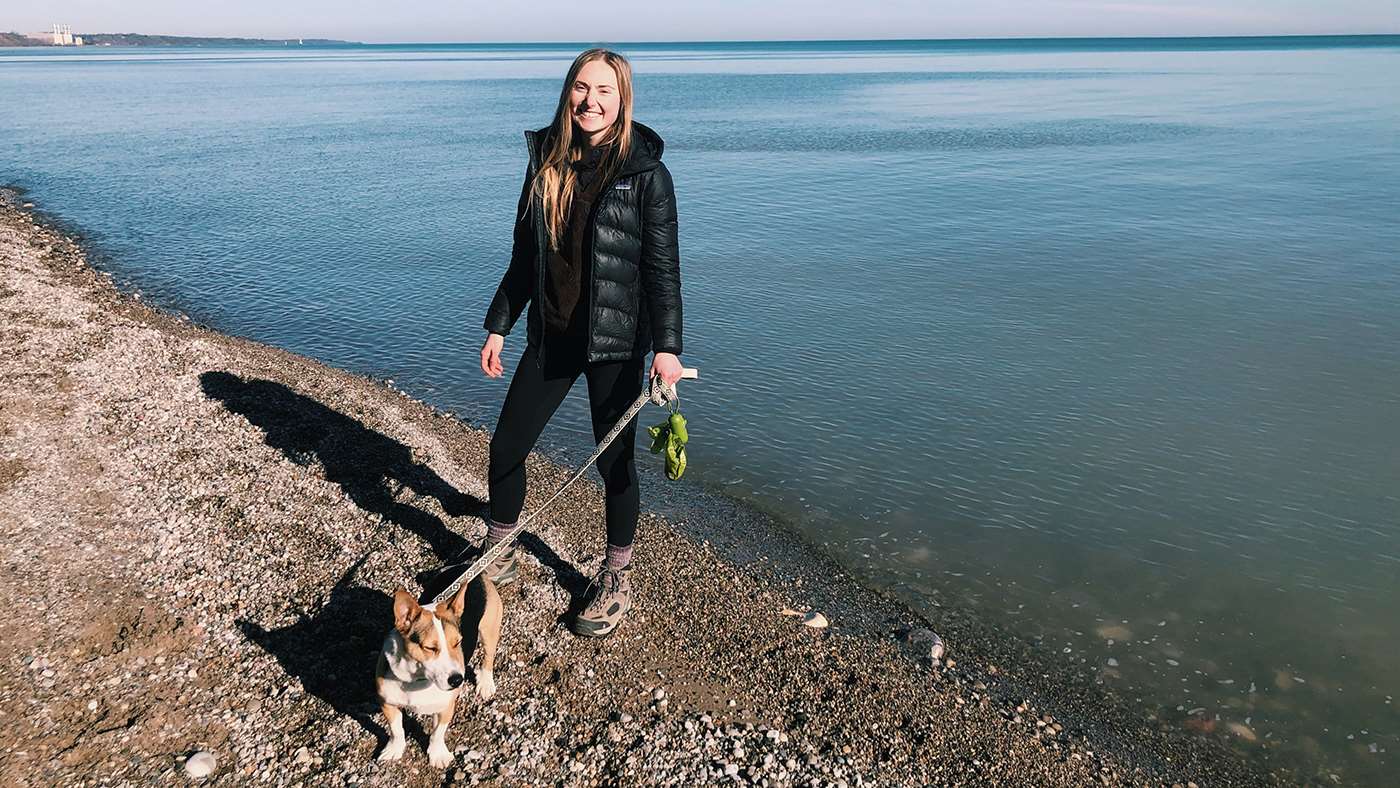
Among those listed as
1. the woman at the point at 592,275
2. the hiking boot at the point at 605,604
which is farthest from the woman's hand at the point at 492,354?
the hiking boot at the point at 605,604

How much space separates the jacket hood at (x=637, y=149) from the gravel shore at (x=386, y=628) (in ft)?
9.65

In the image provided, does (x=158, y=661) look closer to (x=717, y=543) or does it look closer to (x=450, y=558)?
(x=450, y=558)

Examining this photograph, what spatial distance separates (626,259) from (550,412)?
3.48ft

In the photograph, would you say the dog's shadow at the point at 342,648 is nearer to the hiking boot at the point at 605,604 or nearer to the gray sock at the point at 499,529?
the gray sock at the point at 499,529

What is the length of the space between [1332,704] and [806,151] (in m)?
27.8

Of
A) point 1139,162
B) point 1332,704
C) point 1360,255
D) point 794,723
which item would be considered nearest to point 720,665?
point 794,723

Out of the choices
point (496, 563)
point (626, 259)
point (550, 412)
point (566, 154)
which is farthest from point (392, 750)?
point (566, 154)

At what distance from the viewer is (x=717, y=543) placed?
25.0 ft

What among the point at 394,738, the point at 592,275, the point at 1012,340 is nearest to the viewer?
the point at 394,738

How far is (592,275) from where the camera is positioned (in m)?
4.59

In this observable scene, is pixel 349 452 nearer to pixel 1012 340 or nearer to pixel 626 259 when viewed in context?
pixel 626 259

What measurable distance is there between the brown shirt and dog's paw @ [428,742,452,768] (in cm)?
222

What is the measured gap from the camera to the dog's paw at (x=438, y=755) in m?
4.48

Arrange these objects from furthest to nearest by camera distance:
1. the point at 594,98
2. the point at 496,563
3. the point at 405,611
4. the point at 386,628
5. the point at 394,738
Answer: the point at 496,563 → the point at 386,628 → the point at 394,738 → the point at 594,98 → the point at 405,611
